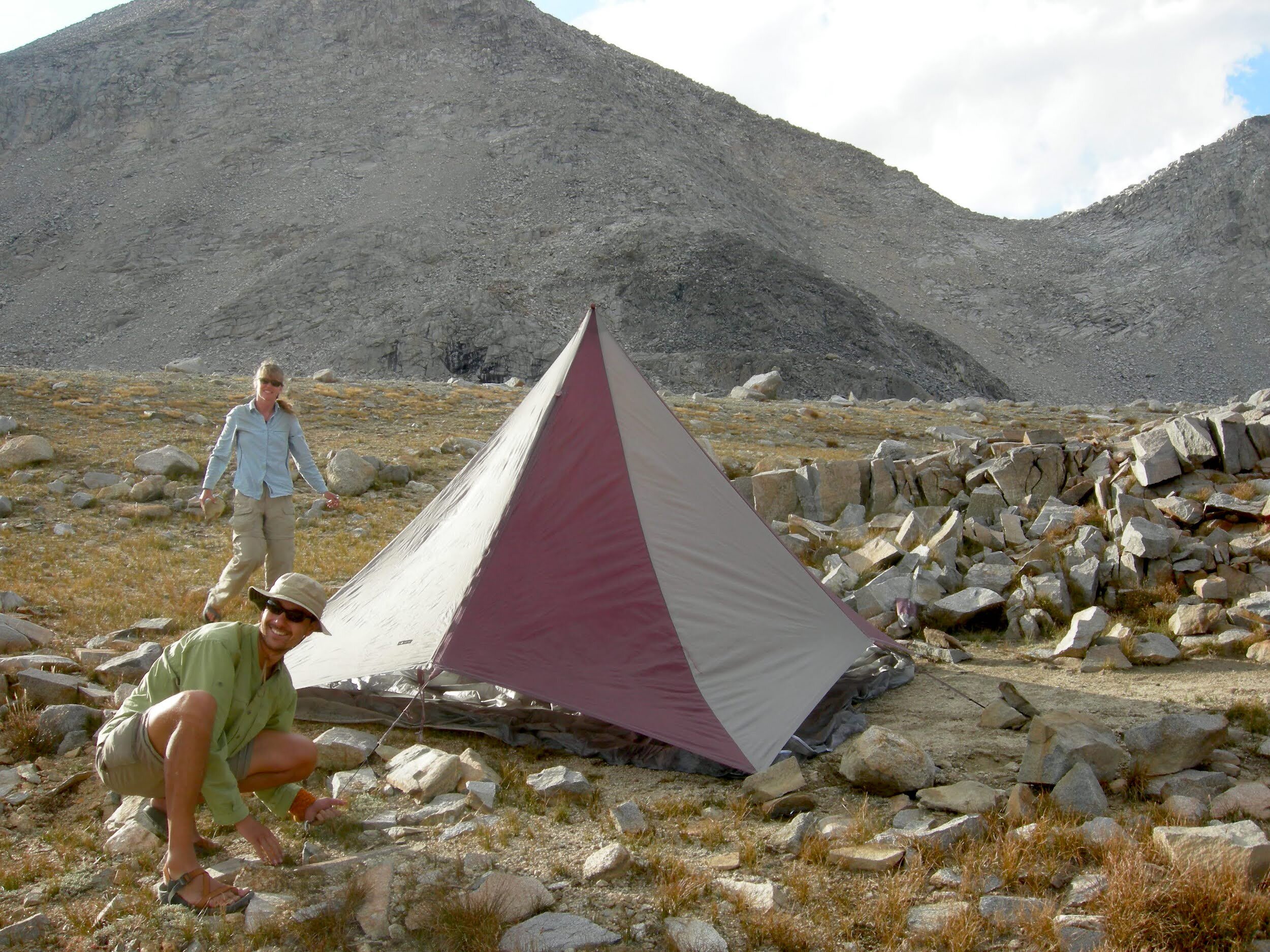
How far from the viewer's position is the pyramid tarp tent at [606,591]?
18.1 feet

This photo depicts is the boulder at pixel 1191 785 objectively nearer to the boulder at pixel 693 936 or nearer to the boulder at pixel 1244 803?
the boulder at pixel 1244 803

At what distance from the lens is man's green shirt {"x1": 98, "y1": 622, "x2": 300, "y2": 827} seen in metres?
3.79

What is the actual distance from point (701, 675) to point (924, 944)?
7.74 feet

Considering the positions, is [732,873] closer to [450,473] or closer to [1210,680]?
[1210,680]

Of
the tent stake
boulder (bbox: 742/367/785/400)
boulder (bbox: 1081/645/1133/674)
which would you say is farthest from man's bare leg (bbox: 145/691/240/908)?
boulder (bbox: 742/367/785/400)

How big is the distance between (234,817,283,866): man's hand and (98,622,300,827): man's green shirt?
0.18 feet

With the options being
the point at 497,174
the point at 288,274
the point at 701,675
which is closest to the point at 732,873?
the point at 701,675

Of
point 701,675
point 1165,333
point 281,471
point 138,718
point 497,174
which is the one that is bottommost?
point 701,675

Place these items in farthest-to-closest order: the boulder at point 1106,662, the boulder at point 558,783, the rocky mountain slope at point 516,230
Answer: the rocky mountain slope at point 516,230
the boulder at point 1106,662
the boulder at point 558,783

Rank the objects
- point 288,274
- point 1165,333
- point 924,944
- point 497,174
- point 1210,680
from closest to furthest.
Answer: point 924,944, point 1210,680, point 288,274, point 497,174, point 1165,333

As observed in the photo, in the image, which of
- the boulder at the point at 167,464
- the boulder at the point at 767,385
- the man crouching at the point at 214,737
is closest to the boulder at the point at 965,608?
the man crouching at the point at 214,737

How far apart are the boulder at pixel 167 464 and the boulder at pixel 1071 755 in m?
11.9

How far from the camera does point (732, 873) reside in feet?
13.4

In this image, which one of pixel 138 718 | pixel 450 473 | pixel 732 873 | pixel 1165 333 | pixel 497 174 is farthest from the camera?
pixel 1165 333
